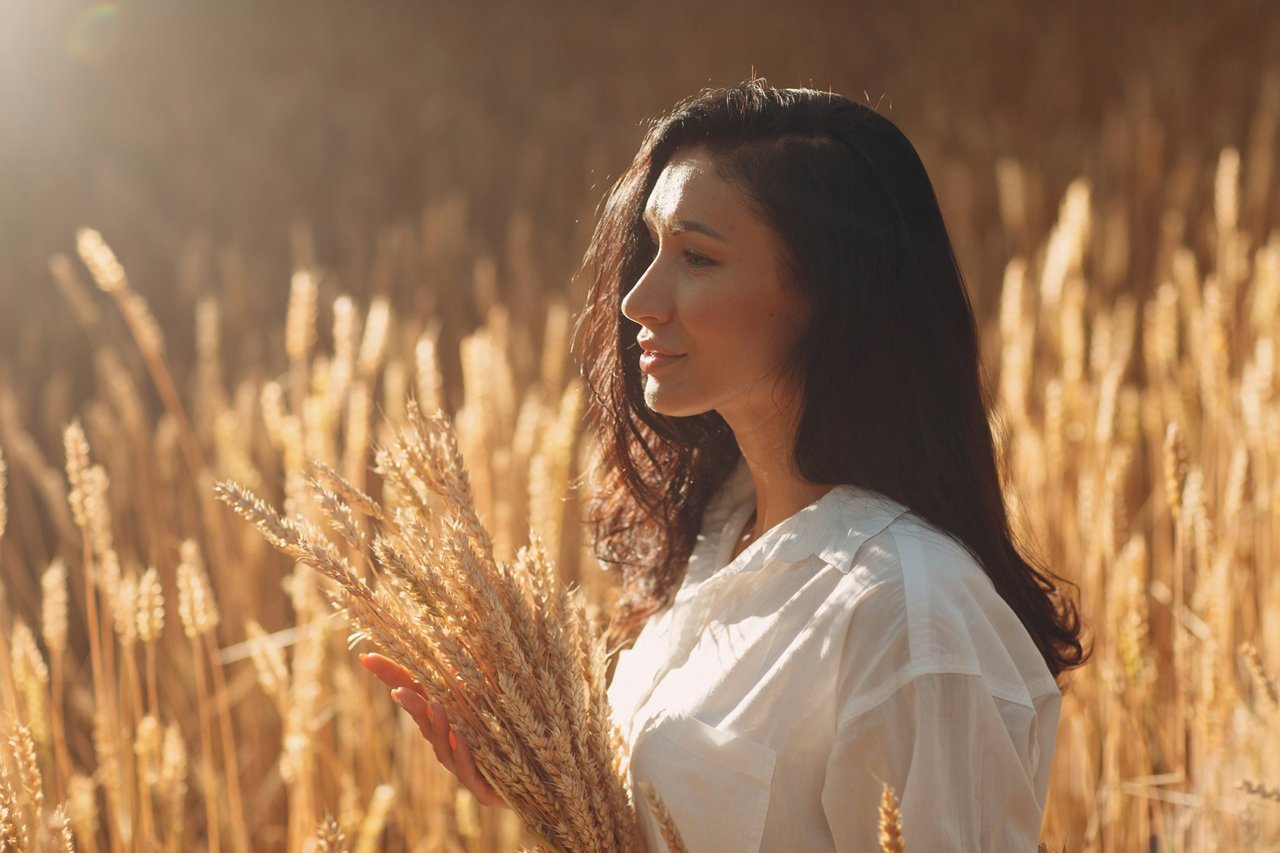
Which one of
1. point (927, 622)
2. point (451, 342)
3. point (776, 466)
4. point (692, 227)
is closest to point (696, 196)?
point (692, 227)

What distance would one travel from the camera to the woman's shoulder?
787 mm

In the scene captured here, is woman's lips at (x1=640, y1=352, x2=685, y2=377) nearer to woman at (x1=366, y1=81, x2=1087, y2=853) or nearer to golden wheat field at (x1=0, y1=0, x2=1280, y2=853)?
woman at (x1=366, y1=81, x2=1087, y2=853)

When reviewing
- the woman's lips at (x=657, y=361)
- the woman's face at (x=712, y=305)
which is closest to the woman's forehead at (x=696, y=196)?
the woman's face at (x=712, y=305)

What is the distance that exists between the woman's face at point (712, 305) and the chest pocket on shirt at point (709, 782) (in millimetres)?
251

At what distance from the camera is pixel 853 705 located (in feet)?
2.60

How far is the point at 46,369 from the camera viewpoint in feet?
9.78

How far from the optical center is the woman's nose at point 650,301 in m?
0.94

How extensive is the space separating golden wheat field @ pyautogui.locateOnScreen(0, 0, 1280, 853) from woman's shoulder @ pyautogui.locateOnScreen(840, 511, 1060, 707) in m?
0.21

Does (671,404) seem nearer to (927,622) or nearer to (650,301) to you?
(650,301)

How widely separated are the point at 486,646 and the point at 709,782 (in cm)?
18

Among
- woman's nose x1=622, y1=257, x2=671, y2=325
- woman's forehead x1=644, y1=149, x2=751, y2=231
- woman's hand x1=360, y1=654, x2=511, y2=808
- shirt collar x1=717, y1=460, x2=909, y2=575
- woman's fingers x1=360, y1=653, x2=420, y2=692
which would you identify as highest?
woman's forehead x1=644, y1=149, x2=751, y2=231

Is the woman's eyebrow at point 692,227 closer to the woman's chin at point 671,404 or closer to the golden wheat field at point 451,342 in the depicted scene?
the woman's chin at point 671,404

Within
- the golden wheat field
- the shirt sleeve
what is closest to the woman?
the shirt sleeve

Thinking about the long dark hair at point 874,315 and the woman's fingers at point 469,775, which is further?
the long dark hair at point 874,315
